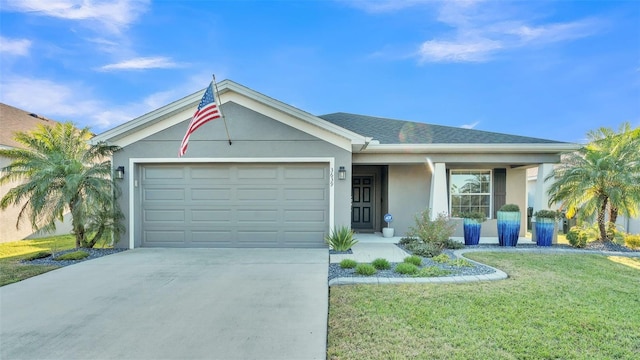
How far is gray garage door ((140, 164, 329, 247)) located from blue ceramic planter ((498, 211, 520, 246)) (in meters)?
5.04

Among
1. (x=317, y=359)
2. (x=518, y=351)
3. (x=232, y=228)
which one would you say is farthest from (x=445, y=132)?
(x=317, y=359)

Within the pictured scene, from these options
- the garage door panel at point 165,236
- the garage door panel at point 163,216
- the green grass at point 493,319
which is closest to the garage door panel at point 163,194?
the garage door panel at point 163,216

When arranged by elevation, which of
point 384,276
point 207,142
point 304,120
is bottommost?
point 384,276

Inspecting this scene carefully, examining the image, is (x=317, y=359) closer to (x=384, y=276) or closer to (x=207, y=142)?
(x=384, y=276)

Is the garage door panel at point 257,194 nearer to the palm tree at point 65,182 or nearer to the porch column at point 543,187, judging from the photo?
the palm tree at point 65,182

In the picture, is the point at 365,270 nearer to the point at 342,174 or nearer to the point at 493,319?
the point at 493,319

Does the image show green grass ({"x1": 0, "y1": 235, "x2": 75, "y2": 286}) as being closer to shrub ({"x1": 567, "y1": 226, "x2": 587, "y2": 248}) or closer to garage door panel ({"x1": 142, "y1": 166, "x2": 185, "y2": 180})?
garage door panel ({"x1": 142, "y1": 166, "x2": 185, "y2": 180})

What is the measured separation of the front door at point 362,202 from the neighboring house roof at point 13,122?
11116 mm

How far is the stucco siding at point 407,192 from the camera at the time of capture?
1031 cm

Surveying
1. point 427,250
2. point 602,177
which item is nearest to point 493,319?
point 427,250

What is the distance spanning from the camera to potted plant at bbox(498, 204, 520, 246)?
8219 millimetres

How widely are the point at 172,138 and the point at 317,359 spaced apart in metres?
7.25

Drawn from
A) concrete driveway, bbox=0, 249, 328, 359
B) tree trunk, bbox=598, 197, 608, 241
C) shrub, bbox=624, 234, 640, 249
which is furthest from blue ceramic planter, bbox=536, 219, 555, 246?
concrete driveway, bbox=0, 249, 328, 359

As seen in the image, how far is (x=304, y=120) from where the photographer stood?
25.7 feet
